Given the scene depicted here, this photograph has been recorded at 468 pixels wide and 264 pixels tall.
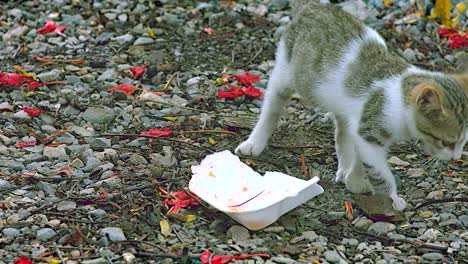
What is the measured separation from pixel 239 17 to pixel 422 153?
270 cm

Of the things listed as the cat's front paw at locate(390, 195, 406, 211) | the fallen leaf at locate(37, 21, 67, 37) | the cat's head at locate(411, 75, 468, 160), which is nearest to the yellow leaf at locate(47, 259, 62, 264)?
the cat's front paw at locate(390, 195, 406, 211)

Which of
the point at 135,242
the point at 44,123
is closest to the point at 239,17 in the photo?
the point at 44,123

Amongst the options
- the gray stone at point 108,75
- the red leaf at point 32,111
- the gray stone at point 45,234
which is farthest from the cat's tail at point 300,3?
the gray stone at point 45,234

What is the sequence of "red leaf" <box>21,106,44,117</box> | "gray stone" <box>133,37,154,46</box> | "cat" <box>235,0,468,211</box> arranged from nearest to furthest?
"cat" <box>235,0,468,211</box>, "red leaf" <box>21,106,44,117</box>, "gray stone" <box>133,37,154,46</box>

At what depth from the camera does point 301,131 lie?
20.7 ft

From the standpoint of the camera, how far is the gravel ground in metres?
4.77

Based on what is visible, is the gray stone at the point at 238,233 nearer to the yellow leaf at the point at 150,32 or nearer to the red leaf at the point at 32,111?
the red leaf at the point at 32,111

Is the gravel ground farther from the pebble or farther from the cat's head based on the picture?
the cat's head

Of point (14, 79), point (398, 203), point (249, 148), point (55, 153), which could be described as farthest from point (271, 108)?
→ point (14, 79)

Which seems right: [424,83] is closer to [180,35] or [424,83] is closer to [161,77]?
[161,77]

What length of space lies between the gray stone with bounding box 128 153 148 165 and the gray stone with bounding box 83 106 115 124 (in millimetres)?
648

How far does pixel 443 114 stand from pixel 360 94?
556mm

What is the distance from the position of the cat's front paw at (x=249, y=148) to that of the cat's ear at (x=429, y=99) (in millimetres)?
1218

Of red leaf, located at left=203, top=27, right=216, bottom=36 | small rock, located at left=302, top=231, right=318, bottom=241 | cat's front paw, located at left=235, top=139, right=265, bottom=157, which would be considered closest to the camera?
small rock, located at left=302, top=231, right=318, bottom=241
